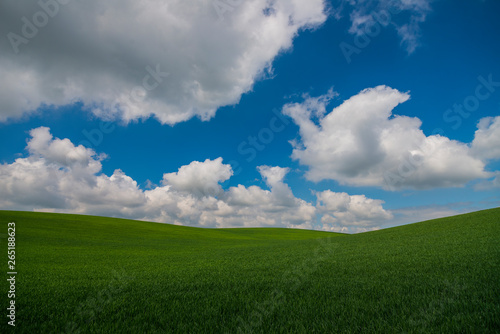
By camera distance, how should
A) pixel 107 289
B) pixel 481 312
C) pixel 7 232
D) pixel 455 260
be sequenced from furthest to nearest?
1. pixel 7 232
2. pixel 455 260
3. pixel 107 289
4. pixel 481 312

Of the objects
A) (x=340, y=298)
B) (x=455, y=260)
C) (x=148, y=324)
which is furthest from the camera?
(x=455, y=260)

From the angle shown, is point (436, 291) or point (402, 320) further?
point (436, 291)

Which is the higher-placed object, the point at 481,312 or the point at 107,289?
the point at 481,312

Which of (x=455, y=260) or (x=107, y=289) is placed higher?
(x=455, y=260)

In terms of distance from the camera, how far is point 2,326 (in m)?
4.35

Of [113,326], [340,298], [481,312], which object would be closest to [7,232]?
[113,326]

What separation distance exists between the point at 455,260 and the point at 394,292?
5.59m

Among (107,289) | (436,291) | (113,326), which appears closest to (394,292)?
(436,291)

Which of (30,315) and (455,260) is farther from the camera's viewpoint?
(455,260)

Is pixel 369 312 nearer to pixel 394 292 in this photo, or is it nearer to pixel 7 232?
pixel 394 292

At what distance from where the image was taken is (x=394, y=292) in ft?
19.1

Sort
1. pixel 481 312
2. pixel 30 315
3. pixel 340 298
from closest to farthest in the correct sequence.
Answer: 1. pixel 481 312
2. pixel 30 315
3. pixel 340 298

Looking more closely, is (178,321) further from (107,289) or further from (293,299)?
(107,289)

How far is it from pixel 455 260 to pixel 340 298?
22.3ft
